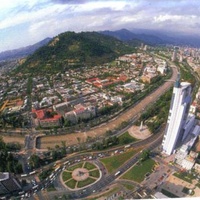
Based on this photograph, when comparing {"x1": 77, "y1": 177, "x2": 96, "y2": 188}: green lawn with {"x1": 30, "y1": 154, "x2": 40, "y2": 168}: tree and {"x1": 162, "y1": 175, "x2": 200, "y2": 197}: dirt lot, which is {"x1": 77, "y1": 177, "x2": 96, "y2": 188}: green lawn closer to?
{"x1": 30, "y1": 154, "x2": 40, "y2": 168}: tree

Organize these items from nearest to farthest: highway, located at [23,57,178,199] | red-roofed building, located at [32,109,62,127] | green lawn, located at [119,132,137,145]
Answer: highway, located at [23,57,178,199]
green lawn, located at [119,132,137,145]
red-roofed building, located at [32,109,62,127]

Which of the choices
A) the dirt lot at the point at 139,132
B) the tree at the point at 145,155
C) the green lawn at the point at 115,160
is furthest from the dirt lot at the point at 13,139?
the tree at the point at 145,155

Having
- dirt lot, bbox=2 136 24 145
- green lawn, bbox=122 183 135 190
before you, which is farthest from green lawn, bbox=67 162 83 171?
dirt lot, bbox=2 136 24 145

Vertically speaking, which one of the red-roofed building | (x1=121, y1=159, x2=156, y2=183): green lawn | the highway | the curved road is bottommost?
(x1=121, y1=159, x2=156, y2=183): green lawn

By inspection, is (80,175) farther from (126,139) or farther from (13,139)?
(13,139)

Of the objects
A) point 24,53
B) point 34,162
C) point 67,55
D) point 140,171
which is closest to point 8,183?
point 34,162

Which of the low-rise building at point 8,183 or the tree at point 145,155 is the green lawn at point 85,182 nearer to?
the low-rise building at point 8,183
